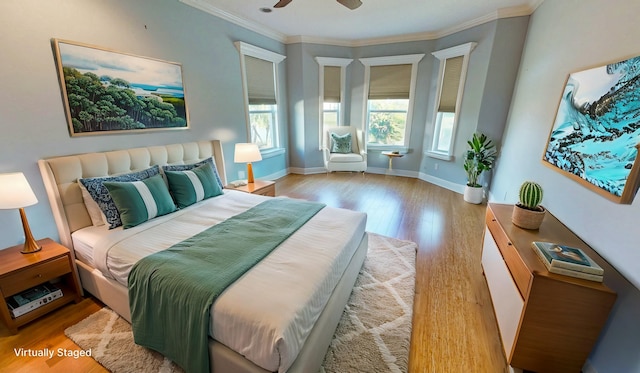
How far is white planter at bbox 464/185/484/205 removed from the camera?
3938mm

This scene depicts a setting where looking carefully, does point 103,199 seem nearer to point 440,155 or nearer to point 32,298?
point 32,298

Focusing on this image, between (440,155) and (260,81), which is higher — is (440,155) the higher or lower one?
the lower one

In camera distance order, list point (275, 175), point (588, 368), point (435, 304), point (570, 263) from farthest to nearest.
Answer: point (275, 175)
point (435, 304)
point (588, 368)
point (570, 263)

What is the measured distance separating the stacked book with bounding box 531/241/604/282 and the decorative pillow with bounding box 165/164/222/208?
8.72 feet

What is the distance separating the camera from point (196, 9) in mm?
3133

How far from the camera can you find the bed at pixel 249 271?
1141 millimetres

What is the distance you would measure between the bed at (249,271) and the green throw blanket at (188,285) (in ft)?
0.19

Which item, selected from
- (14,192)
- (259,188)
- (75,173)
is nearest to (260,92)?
(259,188)

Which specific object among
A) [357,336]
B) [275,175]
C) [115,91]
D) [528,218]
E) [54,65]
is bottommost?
[357,336]

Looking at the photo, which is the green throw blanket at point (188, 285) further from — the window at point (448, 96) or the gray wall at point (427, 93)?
the window at point (448, 96)

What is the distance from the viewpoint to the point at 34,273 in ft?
5.52

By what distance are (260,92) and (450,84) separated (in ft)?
11.0

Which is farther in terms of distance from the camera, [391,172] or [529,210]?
[391,172]

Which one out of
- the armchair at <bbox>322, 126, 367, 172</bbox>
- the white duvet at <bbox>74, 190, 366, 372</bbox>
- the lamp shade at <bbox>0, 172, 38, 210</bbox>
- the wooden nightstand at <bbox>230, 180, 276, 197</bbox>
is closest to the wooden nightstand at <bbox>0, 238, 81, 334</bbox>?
the white duvet at <bbox>74, 190, 366, 372</bbox>
